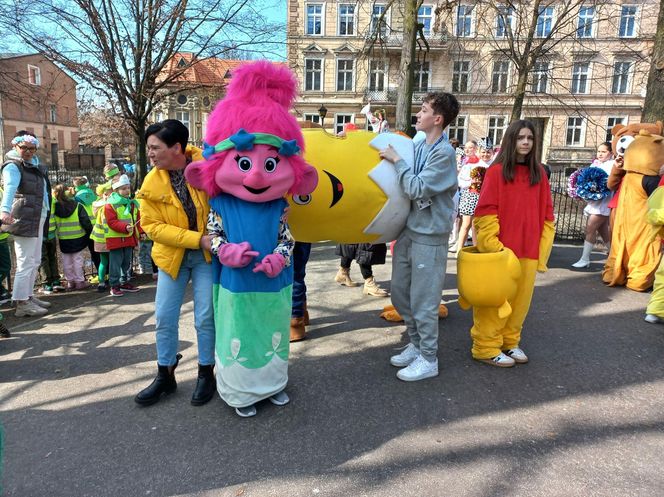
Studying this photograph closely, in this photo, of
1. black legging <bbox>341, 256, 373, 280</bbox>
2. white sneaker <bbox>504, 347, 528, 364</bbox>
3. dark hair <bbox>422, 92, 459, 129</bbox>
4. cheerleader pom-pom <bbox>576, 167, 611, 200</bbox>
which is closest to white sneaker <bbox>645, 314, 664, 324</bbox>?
white sneaker <bbox>504, 347, 528, 364</bbox>

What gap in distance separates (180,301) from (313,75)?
34.3 m

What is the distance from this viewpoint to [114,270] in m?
6.14

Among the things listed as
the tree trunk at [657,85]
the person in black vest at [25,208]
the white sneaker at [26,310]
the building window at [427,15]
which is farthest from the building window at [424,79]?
the white sneaker at [26,310]

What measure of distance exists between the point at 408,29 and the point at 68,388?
331 inches

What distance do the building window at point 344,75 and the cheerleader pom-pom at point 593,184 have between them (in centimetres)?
2962

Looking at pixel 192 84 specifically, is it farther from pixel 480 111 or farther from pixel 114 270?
pixel 480 111

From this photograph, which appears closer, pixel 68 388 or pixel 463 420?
pixel 463 420

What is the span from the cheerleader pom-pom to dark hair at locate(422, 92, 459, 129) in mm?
4631

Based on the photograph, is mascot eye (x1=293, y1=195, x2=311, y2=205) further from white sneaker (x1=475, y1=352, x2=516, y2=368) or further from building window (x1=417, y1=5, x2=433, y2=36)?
building window (x1=417, y1=5, x2=433, y2=36)

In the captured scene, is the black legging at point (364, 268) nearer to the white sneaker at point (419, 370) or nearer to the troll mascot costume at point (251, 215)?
the white sneaker at point (419, 370)

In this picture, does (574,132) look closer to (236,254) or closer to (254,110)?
(254,110)

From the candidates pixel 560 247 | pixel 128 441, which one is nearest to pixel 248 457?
pixel 128 441

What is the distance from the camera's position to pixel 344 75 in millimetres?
34844

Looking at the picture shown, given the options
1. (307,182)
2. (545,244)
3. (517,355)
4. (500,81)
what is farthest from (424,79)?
(307,182)
